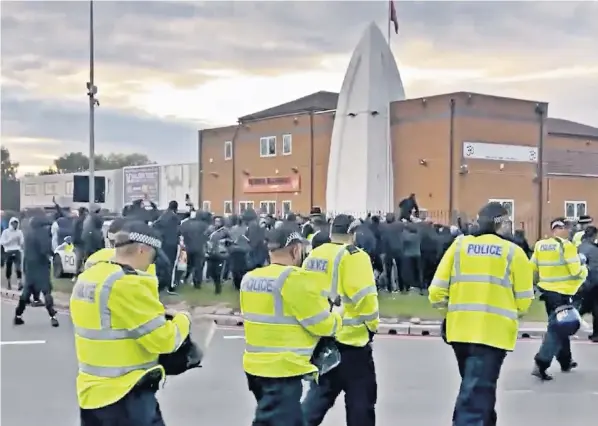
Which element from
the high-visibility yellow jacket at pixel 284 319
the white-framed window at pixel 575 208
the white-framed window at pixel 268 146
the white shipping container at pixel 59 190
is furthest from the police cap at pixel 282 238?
the white shipping container at pixel 59 190

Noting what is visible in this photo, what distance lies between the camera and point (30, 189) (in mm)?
70625

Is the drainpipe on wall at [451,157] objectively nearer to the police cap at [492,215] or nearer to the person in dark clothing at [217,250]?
the person in dark clothing at [217,250]

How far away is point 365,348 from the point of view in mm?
6184

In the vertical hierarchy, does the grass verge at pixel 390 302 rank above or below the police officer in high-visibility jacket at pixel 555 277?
below

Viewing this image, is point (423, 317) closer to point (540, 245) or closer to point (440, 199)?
point (540, 245)

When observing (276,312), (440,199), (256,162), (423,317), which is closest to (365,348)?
(276,312)

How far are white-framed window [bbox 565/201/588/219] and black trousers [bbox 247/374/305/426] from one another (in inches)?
1408

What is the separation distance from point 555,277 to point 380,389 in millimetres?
2444

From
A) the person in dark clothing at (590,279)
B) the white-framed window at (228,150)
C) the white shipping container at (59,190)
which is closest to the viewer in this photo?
the person in dark clothing at (590,279)

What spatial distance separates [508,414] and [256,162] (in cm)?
3589

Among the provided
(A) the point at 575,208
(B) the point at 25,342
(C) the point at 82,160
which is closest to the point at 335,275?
(B) the point at 25,342

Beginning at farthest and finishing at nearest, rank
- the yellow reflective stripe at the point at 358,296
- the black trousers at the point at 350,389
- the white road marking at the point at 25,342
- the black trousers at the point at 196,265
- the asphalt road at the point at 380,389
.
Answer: the black trousers at the point at 196,265, the white road marking at the point at 25,342, the asphalt road at the point at 380,389, the yellow reflective stripe at the point at 358,296, the black trousers at the point at 350,389

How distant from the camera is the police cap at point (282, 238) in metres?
5.07

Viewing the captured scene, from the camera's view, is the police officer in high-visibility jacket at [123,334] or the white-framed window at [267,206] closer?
the police officer in high-visibility jacket at [123,334]
